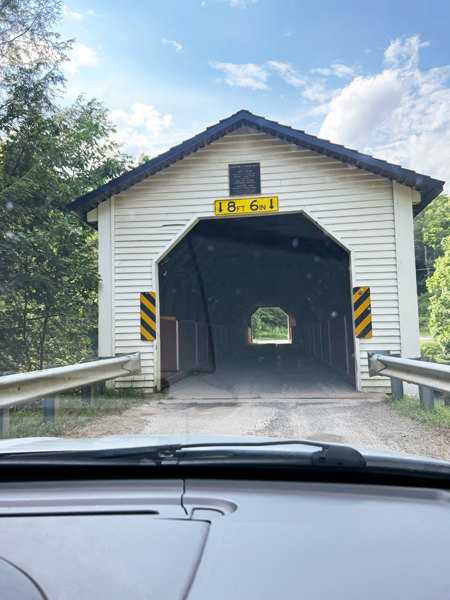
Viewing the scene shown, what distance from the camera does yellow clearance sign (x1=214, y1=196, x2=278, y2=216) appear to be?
7.75 meters

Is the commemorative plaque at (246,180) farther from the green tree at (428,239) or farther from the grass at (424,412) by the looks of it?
the green tree at (428,239)

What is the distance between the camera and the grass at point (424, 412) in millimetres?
4690

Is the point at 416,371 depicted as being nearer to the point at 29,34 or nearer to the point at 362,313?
the point at 362,313

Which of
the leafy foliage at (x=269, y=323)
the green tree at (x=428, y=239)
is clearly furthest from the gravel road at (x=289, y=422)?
the leafy foliage at (x=269, y=323)

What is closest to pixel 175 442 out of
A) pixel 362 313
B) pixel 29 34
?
pixel 362 313

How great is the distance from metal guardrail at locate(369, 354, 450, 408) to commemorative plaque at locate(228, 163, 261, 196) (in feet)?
11.7

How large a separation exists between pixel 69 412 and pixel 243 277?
462 inches

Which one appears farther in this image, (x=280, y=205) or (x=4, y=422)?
(x=280, y=205)

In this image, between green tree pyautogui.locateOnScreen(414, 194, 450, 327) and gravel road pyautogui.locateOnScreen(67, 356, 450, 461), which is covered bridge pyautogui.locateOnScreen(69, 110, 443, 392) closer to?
gravel road pyautogui.locateOnScreen(67, 356, 450, 461)

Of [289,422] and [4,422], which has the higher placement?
[4,422]

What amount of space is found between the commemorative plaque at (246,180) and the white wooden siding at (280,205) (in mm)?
98

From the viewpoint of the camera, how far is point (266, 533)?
113cm

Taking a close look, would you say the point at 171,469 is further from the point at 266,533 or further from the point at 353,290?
the point at 353,290

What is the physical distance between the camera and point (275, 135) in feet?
25.4
